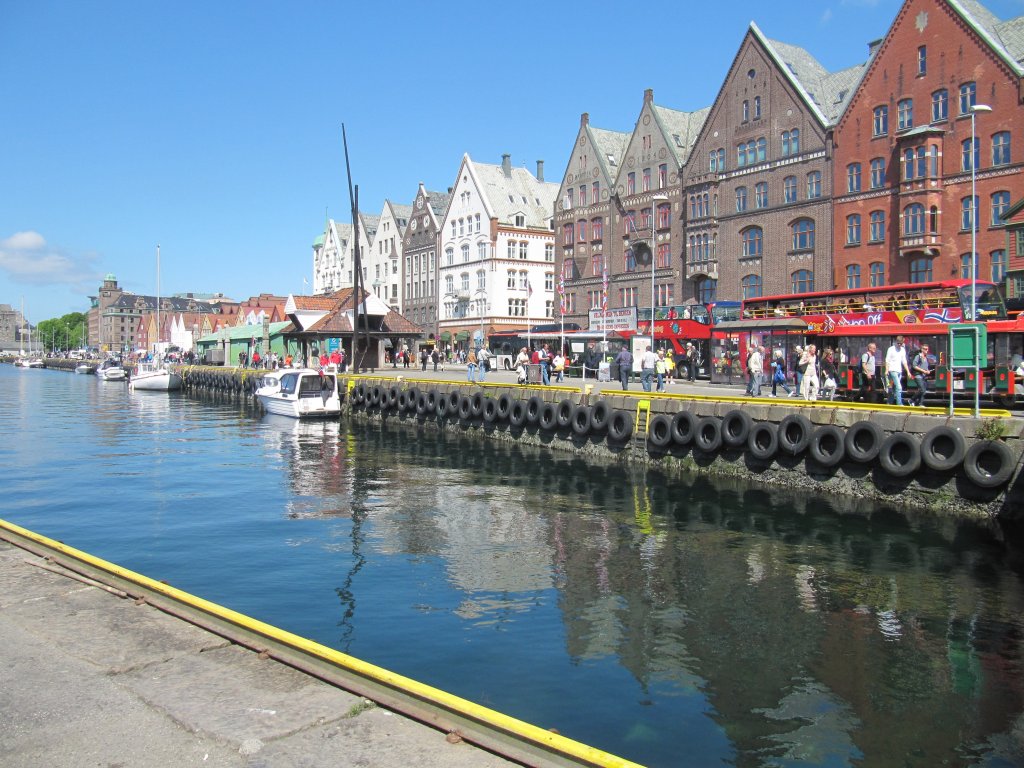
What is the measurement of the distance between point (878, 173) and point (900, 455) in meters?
39.7

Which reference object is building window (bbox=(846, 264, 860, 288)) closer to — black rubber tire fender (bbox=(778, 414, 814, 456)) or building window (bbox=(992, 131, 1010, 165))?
building window (bbox=(992, 131, 1010, 165))

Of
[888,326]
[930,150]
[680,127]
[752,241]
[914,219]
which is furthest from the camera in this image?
[680,127]

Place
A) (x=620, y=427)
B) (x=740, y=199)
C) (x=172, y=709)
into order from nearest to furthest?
1. (x=172, y=709)
2. (x=620, y=427)
3. (x=740, y=199)

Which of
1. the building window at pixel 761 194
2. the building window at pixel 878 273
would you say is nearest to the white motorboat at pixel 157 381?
the building window at pixel 761 194

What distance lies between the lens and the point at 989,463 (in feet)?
60.3

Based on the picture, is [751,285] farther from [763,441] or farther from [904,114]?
[763,441]

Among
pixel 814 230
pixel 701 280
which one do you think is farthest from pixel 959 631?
pixel 701 280

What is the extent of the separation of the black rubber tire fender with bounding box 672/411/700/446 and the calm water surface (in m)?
1.55

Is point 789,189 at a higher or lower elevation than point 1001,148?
higher

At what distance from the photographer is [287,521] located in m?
18.5

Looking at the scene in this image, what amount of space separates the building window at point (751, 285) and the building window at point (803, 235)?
12.7ft

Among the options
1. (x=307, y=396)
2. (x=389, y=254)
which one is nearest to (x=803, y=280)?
(x=307, y=396)

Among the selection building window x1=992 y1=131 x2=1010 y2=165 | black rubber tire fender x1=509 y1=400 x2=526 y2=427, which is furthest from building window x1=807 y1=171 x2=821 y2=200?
black rubber tire fender x1=509 y1=400 x2=526 y2=427

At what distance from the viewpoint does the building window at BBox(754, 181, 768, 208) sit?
202 ft
